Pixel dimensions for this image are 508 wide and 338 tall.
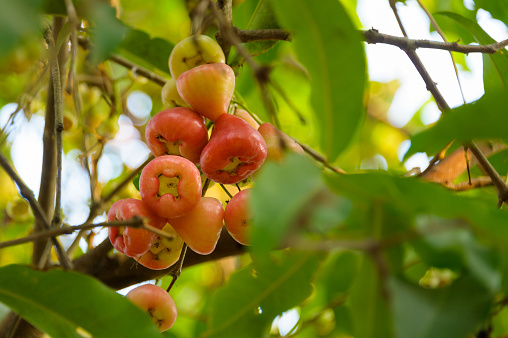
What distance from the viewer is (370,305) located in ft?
1.78

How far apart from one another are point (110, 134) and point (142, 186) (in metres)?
0.73

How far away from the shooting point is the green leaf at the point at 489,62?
111 centimetres

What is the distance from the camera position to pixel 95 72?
1750mm

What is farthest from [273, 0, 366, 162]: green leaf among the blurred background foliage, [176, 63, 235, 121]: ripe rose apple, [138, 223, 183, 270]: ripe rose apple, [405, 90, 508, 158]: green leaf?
[138, 223, 183, 270]: ripe rose apple

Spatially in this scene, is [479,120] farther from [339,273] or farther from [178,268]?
[178,268]

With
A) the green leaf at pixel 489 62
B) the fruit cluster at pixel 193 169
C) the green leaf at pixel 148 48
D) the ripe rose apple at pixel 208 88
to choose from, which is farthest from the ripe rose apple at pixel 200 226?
the green leaf at pixel 489 62

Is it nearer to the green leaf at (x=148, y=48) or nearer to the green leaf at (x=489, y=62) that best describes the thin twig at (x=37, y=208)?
the green leaf at (x=148, y=48)

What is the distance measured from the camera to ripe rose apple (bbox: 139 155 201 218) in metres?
0.82

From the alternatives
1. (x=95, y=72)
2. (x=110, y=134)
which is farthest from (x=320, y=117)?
(x=95, y=72)

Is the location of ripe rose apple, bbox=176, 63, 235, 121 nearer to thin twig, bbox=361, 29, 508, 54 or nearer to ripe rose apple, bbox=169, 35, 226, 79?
ripe rose apple, bbox=169, 35, 226, 79

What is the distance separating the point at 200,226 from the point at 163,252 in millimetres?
115

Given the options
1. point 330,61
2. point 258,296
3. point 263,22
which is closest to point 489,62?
point 263,22

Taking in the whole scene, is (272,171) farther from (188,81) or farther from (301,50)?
(188,81)

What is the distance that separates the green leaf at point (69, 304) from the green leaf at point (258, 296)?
13 centimetres
